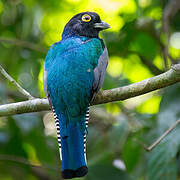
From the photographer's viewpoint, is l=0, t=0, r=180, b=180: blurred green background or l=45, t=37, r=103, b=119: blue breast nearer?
l=45, t=37, r=103, b=119: blue breast

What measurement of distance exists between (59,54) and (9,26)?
239 centimetres

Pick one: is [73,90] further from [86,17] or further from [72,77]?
[86,17]

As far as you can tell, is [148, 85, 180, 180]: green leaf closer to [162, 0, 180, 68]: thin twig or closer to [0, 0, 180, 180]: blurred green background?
[0, 0, 180, 180]: blurred green background

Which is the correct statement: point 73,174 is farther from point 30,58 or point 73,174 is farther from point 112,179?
point 30,58

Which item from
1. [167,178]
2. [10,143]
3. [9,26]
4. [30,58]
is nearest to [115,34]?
[30,58]

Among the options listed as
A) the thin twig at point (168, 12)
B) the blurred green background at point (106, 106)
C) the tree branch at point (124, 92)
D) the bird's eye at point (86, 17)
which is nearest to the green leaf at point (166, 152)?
the blurred green background at point (106, 106)

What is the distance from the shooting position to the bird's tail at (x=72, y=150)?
335cm

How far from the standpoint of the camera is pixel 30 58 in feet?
18.1

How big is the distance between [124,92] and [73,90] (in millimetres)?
484

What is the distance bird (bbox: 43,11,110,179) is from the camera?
3396 mm

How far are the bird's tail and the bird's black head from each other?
1.52 meters

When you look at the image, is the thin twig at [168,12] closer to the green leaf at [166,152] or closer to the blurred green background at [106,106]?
the blurred green background at [106,106]

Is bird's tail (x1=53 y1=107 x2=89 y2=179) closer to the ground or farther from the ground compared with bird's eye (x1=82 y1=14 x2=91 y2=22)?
closer to the ground


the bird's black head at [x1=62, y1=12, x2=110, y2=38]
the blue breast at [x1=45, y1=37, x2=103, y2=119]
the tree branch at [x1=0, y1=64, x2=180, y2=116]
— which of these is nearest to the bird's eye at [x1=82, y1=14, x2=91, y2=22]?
the bird's black head at [x1=62, y1=12, x2=110, y2=38]
